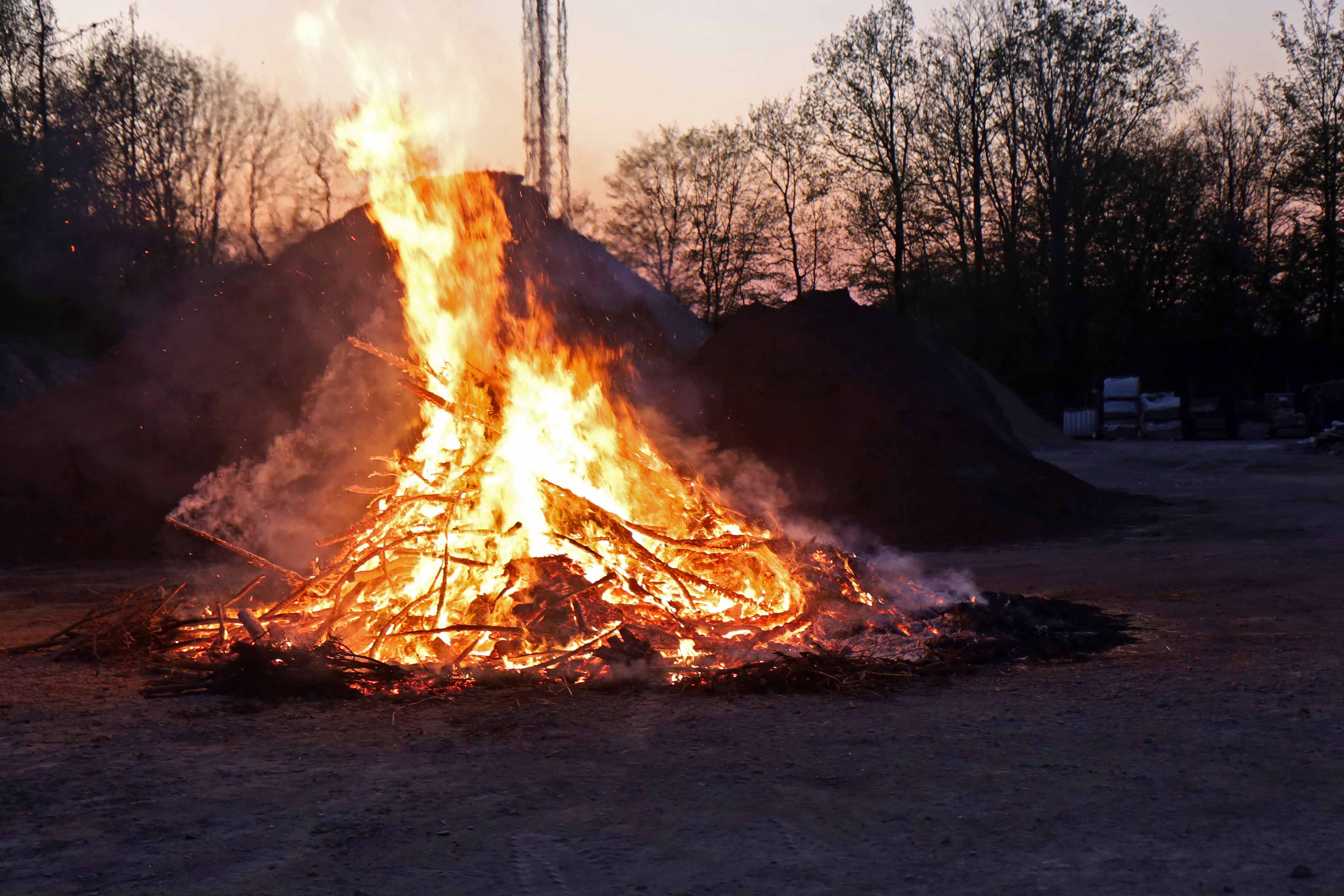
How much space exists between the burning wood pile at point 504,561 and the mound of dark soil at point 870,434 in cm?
601

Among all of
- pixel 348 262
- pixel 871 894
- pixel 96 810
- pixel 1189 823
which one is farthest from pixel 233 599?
pixel 348 262

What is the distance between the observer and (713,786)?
14.3 feet

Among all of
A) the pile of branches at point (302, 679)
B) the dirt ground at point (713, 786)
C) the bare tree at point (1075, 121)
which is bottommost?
the dirt ground at point (713, 786)

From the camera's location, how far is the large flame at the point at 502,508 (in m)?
6.95

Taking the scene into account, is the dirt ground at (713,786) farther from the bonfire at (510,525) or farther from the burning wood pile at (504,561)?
the bonfire at (510,525)

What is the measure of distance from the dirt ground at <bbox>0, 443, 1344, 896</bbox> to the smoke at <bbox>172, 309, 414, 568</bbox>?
226 inches

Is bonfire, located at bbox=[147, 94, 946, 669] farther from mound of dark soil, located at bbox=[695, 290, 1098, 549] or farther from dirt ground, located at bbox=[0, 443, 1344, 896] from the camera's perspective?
mound of dark soil, located at bbox=[695, 290, 1098, 549]

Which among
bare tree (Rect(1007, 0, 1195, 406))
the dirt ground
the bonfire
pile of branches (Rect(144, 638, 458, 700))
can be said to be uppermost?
bare tree (Rect(1007, 0, 1195, 406))

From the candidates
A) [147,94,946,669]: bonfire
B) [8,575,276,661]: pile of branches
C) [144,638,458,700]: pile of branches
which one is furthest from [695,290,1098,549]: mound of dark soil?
[8,575,276,661]: pile of branches

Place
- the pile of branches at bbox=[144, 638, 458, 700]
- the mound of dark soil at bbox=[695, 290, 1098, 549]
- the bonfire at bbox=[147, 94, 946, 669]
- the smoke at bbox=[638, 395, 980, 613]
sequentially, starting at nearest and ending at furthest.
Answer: the pile of branches at bbox=[144, 638, 458, 700] < the bonfire at bbox=[147, 94, 946, 669] < the smoke at bbox=[638, 395, 980, 613] < the mound of dark soil at bbox=[695, 290, 1098, 549]

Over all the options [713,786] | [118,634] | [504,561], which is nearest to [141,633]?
[118,634]

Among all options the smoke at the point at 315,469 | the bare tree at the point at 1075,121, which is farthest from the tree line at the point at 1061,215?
the smoke at the point at 315,469

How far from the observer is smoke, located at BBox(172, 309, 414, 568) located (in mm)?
12828

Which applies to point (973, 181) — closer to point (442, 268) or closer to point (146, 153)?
point (146, 153)
